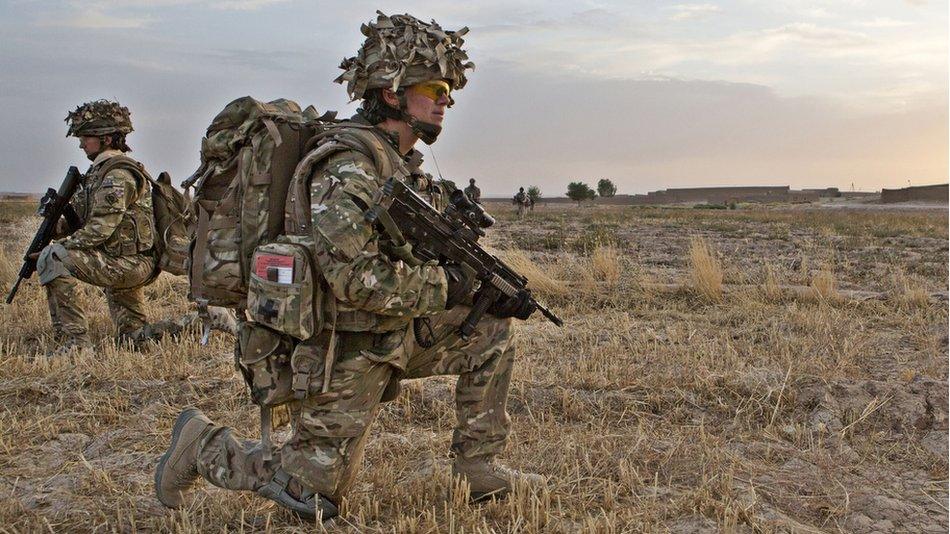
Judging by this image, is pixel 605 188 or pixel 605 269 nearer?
pixel 605 269

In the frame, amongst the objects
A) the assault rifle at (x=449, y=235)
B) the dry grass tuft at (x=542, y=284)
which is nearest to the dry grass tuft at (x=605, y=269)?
the dry grass tuft at (x=542, y=284)

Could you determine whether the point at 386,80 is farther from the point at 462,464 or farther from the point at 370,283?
the point at 462,464

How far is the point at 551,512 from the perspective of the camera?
3656mm

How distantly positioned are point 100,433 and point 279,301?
227 cm

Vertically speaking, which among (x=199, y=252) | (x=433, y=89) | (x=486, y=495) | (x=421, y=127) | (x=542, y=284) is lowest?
(x=486, y=495)

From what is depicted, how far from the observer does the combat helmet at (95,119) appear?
6.95 metres

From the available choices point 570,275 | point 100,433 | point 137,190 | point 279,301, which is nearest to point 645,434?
point 279,301

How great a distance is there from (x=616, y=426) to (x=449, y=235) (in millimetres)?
1966

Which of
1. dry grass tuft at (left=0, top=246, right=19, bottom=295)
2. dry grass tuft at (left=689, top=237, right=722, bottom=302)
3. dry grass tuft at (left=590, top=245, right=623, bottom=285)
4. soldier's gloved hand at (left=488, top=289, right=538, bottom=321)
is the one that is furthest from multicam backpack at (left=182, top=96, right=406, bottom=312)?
dry grass tuft at (left=0, top=246, right=19, bottom=295)

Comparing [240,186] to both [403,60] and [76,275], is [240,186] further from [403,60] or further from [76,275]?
[76,275]

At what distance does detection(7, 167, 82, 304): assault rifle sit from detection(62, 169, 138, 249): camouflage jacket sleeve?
1.78 feet

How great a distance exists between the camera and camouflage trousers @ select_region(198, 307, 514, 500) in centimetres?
338

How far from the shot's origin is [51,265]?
6836 millimetres

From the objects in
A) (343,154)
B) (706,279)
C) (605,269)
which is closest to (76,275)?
(343,154)
